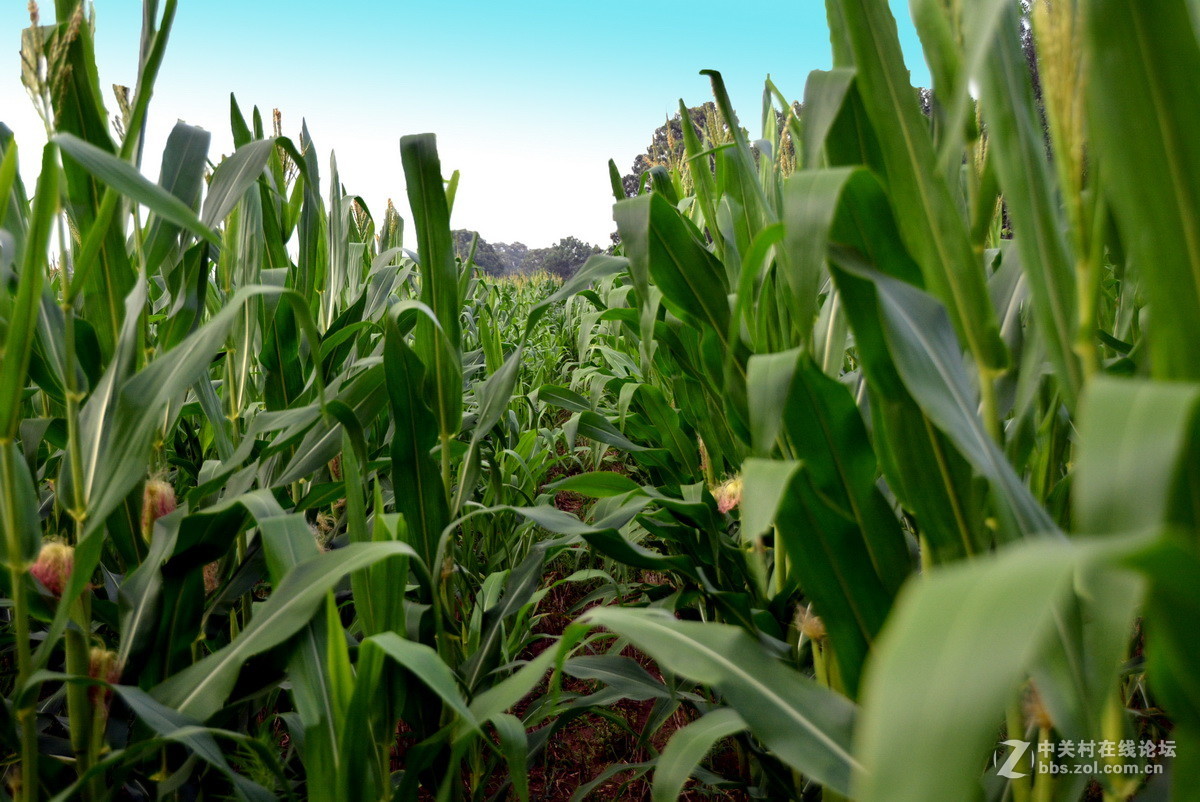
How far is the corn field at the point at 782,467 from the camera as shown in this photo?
1.10ft

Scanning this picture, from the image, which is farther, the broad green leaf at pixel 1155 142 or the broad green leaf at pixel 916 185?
the broad green leaf at pixel 916 185

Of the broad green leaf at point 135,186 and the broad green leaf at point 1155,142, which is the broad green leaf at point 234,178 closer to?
the broad green leaf at point 135,186

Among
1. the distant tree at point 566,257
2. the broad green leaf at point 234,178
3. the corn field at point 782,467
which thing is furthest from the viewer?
the distant tree at point 566,257

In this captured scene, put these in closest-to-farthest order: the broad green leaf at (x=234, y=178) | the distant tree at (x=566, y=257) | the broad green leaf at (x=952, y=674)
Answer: the broad green leaf at (x=952, y=674) < the broad green leaf at (x=234, y=178) < the distant tree at (x=566, y=257)

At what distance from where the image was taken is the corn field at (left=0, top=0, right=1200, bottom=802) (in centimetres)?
33

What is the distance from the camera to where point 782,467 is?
516 mm

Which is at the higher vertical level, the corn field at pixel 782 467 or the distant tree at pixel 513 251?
the distant tree at pixel 513 251

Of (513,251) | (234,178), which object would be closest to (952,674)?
(234,178)

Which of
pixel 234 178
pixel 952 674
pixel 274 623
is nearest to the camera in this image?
pixel 952 674

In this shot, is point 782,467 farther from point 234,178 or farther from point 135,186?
point 234,178

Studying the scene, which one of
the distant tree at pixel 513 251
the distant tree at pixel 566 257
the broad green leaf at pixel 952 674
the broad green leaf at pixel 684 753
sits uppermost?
the distant tree at pixel 513 251

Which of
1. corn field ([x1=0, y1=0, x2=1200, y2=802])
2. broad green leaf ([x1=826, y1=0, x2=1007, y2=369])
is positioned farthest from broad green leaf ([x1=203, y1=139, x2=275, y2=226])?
broad green leaf ([x1=826, y1=0, x2=1007, y2=369])

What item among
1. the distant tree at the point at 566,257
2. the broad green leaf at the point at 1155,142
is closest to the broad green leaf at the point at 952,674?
the broad green leaf at the point at 1155,142

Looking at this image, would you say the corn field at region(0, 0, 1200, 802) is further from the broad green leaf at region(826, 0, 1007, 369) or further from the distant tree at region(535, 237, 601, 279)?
the distant tree at region(535, 237, 601, 279)
